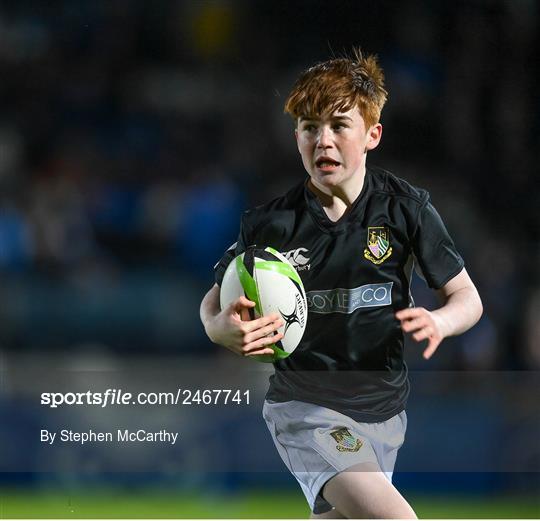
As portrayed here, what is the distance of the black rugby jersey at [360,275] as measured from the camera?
3.38 m

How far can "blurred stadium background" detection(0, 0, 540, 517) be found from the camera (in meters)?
4.24

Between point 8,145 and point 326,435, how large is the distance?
7.78 ft

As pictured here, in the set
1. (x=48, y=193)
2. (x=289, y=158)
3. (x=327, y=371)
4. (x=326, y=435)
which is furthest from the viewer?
(x=48, y=193)

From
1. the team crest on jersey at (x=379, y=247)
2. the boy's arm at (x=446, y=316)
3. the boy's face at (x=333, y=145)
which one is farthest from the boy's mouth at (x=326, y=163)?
the boy's arm at (x=446, y=316)

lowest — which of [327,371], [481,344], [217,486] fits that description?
[217,486]

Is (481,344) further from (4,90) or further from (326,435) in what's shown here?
(4,90)

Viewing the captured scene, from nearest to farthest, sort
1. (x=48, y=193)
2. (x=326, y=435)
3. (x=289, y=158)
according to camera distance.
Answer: (x=326, y=435)
(x=289, y=158)
(x=48, y=193)

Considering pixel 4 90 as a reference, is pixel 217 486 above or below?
below

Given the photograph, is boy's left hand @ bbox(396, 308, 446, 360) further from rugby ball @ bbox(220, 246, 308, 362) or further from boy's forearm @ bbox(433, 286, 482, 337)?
rugby ball @ bbox(220, 246, 308, 362)

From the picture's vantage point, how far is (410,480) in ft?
14.2

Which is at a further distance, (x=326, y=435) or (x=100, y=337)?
(x=100, y=337)

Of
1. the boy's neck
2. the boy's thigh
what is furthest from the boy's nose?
the boy's thigh

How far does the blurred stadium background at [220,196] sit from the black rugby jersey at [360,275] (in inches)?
29.3

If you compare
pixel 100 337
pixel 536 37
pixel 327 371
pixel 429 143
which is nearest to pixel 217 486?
pixel 100 337
